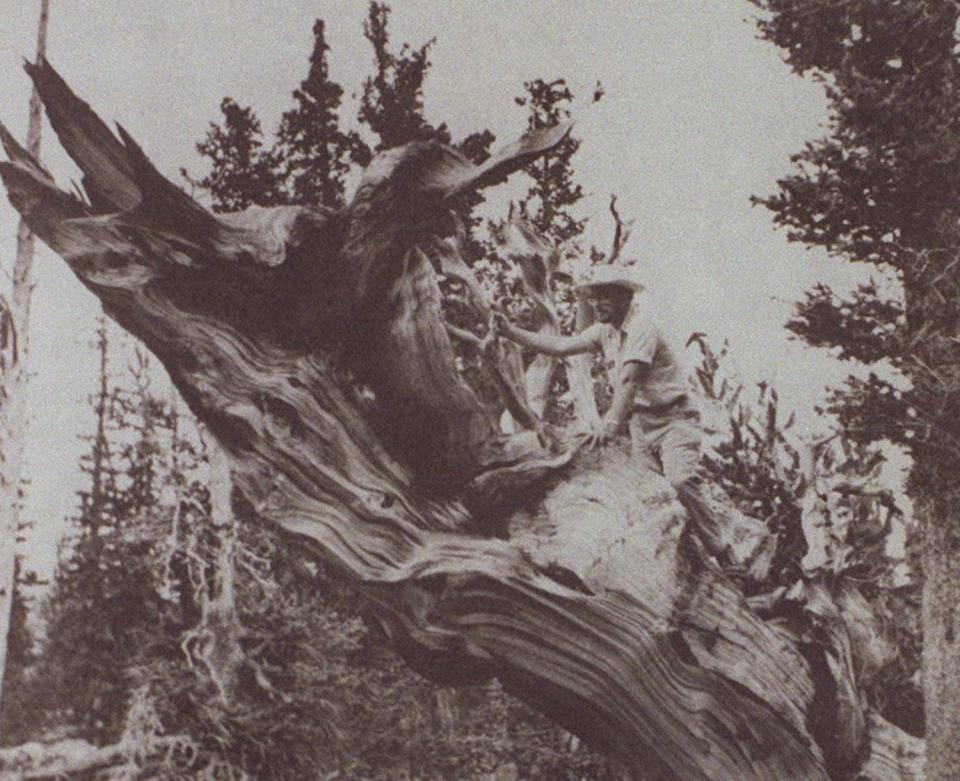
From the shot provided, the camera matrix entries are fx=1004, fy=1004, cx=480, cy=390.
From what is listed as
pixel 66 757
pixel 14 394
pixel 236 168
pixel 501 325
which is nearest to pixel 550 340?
pixel 501 325

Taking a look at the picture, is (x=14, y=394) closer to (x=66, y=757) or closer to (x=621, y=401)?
(x=66, y=757)

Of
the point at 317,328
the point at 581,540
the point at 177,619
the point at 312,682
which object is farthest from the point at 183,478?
the point at 581,540

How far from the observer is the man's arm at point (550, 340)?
7.31 metres

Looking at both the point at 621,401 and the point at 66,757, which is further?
the point at 66,757

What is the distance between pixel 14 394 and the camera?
8.28 meters

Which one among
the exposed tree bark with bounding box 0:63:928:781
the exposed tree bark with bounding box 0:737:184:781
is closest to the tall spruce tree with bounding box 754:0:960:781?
the exposed tree bark with bounding box 0:63:928:781

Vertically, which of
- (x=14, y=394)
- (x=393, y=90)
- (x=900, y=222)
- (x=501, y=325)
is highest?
(x=393, y=90)

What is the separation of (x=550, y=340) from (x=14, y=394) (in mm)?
4451

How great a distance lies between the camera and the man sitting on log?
7133 millimetres

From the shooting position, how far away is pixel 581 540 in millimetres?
7488

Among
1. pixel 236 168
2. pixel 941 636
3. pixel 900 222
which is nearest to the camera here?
pixel 941 636

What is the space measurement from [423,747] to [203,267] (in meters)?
6.84

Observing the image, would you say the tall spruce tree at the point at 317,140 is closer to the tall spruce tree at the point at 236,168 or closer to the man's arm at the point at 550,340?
the tall spruce tree at the point at 236,168

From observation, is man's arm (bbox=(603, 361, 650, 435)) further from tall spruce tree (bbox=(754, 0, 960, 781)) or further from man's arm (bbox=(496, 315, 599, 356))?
tall spruce tree (bbox=(754, 0, 960, 781))
